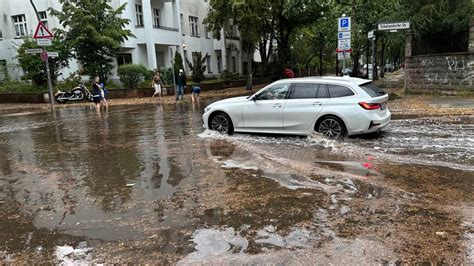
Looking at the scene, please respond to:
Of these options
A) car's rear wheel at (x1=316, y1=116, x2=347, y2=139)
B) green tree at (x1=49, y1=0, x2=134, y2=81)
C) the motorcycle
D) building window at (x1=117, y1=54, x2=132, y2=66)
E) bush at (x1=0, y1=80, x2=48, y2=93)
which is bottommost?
car's rear wheel at (x1=316, y1=116, x2=347, y2=139)

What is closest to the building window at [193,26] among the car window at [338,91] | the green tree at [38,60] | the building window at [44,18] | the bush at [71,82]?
the building window at [44,18]

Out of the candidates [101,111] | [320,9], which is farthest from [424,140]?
[320,9]

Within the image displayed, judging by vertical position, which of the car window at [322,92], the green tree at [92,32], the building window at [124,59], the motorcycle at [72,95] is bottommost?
the motorcycle at [72,95]

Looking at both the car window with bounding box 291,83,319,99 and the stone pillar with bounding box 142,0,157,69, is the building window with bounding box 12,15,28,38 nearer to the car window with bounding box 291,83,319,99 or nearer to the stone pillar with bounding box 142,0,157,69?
the stone pillar with bounding box 142,0,157,69

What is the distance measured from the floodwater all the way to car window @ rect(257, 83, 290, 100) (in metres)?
0.99

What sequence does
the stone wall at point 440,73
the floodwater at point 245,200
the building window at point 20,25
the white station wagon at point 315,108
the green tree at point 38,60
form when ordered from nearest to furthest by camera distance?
the floodwater at point 245,200 → the white station wagon at point 315,108 → the stone wall at point 440,73 → the green tree at point 38,60 → the building window at point 20,25

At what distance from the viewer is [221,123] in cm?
1127

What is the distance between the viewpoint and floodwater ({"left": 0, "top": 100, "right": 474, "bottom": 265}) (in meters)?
4.31

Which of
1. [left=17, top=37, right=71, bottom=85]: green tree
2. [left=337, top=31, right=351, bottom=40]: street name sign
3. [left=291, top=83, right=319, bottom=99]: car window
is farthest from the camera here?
[left=17, top=37, right=71, bottom=85]: green tree

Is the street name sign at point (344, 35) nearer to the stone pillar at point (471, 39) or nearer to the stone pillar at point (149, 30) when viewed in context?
the stone pillar at point (471, 39)

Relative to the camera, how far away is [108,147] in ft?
33.7

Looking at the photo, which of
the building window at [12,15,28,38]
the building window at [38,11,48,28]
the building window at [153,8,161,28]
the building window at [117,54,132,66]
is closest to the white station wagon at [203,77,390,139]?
the building window at [117,54,132,66]

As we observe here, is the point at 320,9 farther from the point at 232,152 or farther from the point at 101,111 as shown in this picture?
the point at 232,152

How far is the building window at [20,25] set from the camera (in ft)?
105
